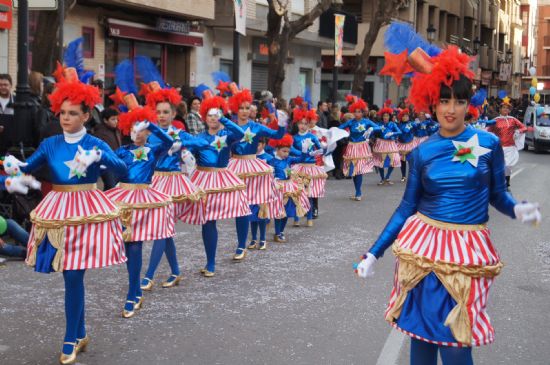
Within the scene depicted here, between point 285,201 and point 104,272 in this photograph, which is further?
point 285,201

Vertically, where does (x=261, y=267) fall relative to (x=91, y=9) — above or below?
below

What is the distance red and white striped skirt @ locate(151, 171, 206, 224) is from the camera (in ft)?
25.6

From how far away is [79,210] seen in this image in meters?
5.43

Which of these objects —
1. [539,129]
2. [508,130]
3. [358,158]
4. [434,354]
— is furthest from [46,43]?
[539,129]

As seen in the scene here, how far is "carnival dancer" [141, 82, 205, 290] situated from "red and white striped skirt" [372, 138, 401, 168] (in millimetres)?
10258

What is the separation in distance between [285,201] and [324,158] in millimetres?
2491

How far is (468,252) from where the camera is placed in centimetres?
404

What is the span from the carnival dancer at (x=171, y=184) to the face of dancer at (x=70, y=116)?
1808mm

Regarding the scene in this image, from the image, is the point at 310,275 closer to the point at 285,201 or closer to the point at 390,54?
the point at 285,201

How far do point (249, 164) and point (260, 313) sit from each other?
2970 mm

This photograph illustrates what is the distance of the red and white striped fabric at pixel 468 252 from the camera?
13.2 ft

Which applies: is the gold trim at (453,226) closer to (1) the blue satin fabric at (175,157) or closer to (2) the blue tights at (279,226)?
(1) the blue satin fabric at (175,157)

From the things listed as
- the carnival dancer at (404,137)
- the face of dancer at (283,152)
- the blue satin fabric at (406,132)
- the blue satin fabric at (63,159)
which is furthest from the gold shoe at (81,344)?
the blue satin fabric at (406,132)

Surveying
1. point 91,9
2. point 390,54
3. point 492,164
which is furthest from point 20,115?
point 91,9
